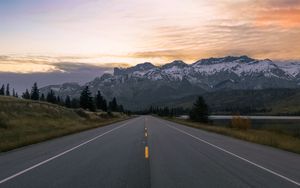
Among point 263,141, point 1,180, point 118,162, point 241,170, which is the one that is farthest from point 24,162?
point 263,141

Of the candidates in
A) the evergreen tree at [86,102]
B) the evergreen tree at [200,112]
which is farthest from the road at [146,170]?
the evergreen tree at [86,102]

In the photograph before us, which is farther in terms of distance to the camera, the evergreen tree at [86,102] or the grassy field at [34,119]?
the evergreen tree at [86,102]

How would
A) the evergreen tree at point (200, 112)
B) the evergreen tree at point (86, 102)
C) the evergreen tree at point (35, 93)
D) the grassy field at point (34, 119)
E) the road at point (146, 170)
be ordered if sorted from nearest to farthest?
the road at point (146, 170) → the grassy field at point (34, 119) → the evergreen tree at point (200, 112) → the evergreen tree at point (86, 102) → the evergreen tree at point (35, 93)

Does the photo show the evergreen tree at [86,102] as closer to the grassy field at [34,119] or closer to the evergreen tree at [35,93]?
the evergreen tree at [35,93]

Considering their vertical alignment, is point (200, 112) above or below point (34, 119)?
below

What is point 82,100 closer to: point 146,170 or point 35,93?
point 35,93

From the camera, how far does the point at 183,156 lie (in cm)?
1772

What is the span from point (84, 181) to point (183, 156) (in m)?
7.16

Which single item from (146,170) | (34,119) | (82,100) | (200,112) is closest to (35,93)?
(82,100)

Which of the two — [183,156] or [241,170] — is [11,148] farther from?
[241,170]

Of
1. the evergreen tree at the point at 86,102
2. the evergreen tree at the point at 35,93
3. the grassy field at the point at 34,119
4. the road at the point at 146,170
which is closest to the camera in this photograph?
the road at the point at 146,170

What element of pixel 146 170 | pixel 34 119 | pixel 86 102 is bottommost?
pixel 146 170

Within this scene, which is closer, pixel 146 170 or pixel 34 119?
pixel 146 170

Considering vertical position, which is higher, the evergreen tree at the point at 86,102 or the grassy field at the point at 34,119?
the evergreen tree at the point at 86,102
